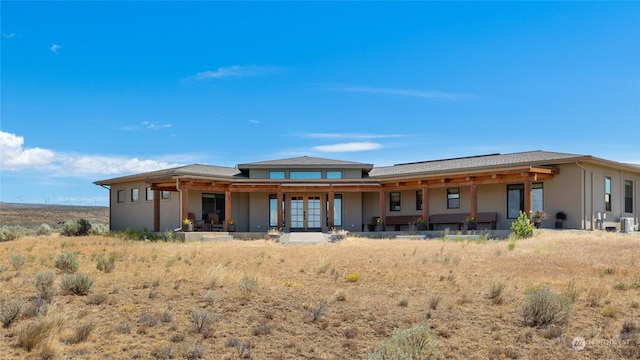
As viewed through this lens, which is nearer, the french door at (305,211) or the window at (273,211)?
the window at (273,211)

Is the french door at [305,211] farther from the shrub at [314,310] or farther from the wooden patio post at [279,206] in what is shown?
the shrub at [314,310]

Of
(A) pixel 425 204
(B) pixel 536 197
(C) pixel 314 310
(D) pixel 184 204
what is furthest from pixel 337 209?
(C) pixel 314 310

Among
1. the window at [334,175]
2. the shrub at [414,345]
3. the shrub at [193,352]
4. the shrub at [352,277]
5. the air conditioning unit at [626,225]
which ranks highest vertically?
the window at [334,175]

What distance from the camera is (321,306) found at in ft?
33.0

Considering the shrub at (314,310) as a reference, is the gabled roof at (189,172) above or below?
above

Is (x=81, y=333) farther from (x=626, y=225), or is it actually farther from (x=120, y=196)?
(x=120, y=196)

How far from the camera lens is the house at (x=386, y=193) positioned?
23.4m

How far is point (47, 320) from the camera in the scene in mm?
8602

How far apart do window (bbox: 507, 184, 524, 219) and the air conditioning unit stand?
4.31 meters

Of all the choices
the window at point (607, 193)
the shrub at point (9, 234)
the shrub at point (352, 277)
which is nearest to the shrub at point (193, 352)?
the shrub at point (352, 277)

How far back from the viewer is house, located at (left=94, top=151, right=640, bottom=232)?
23359 mm

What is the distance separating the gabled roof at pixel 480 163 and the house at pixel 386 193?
66 mm

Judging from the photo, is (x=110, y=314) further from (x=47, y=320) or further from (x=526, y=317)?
(x=526, y=317)

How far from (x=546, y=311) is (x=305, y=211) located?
836 inches
